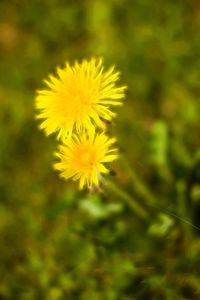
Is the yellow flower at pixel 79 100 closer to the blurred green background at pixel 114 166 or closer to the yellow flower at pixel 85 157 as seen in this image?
the yellow flower at pixel 85 157

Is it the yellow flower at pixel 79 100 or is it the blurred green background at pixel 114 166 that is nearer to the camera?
the yellow flower at pixel 79 100

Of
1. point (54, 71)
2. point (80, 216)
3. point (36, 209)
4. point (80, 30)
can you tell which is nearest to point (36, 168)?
point (36, 209)

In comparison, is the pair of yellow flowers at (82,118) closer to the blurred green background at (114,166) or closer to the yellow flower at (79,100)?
the yellow flower at (79,100)

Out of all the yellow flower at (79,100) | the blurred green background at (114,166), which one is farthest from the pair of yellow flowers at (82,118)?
the blurred green background at (114,166)

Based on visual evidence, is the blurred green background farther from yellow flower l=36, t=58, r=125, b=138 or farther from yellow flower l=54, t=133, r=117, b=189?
yellow flower l=36, t=58, r=125, b=138

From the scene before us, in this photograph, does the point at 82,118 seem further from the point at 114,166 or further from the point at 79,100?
Result: the point at 114,166

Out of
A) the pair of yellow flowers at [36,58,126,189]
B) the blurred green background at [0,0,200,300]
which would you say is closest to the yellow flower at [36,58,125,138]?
the pair of yellow flowers at [36,58,126,189]

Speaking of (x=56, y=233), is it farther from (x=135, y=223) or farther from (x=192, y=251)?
(x=192, y=251)

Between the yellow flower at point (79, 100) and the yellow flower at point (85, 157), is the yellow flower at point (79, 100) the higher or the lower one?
the higher one
